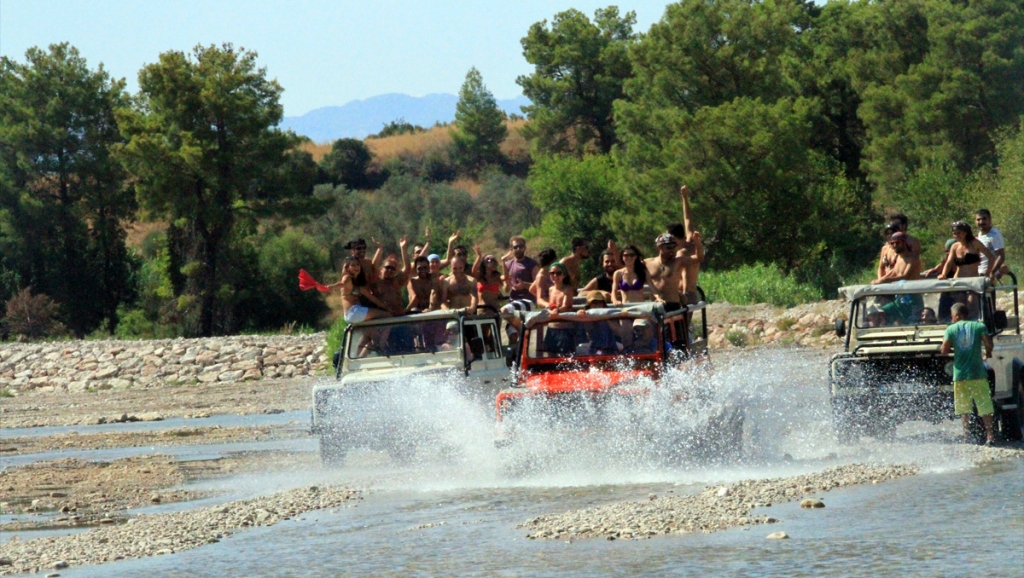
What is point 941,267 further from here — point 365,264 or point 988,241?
point 365,264

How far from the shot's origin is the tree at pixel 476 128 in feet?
309

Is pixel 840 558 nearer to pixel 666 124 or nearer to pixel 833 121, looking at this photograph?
pixel 666 124

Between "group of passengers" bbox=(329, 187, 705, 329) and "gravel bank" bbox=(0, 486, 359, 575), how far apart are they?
2853mm

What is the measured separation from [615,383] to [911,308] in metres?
3.54

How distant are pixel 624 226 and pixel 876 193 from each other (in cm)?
1058

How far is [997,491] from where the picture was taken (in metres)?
11.7

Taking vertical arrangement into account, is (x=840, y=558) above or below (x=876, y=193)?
below

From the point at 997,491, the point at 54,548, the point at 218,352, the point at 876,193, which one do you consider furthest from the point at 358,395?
the point at 876,193

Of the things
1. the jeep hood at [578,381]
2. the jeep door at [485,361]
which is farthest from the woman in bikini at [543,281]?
the jeep hood at [578,381]

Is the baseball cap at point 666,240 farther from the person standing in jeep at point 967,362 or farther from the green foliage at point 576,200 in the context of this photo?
the green foliage at point 576,200

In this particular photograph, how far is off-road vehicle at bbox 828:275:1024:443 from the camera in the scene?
44.9 ft

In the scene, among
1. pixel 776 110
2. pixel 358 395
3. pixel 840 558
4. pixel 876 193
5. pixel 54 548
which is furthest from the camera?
pixel 876 193

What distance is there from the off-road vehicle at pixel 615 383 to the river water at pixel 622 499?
288 millimetres

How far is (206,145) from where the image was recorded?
48594mm
